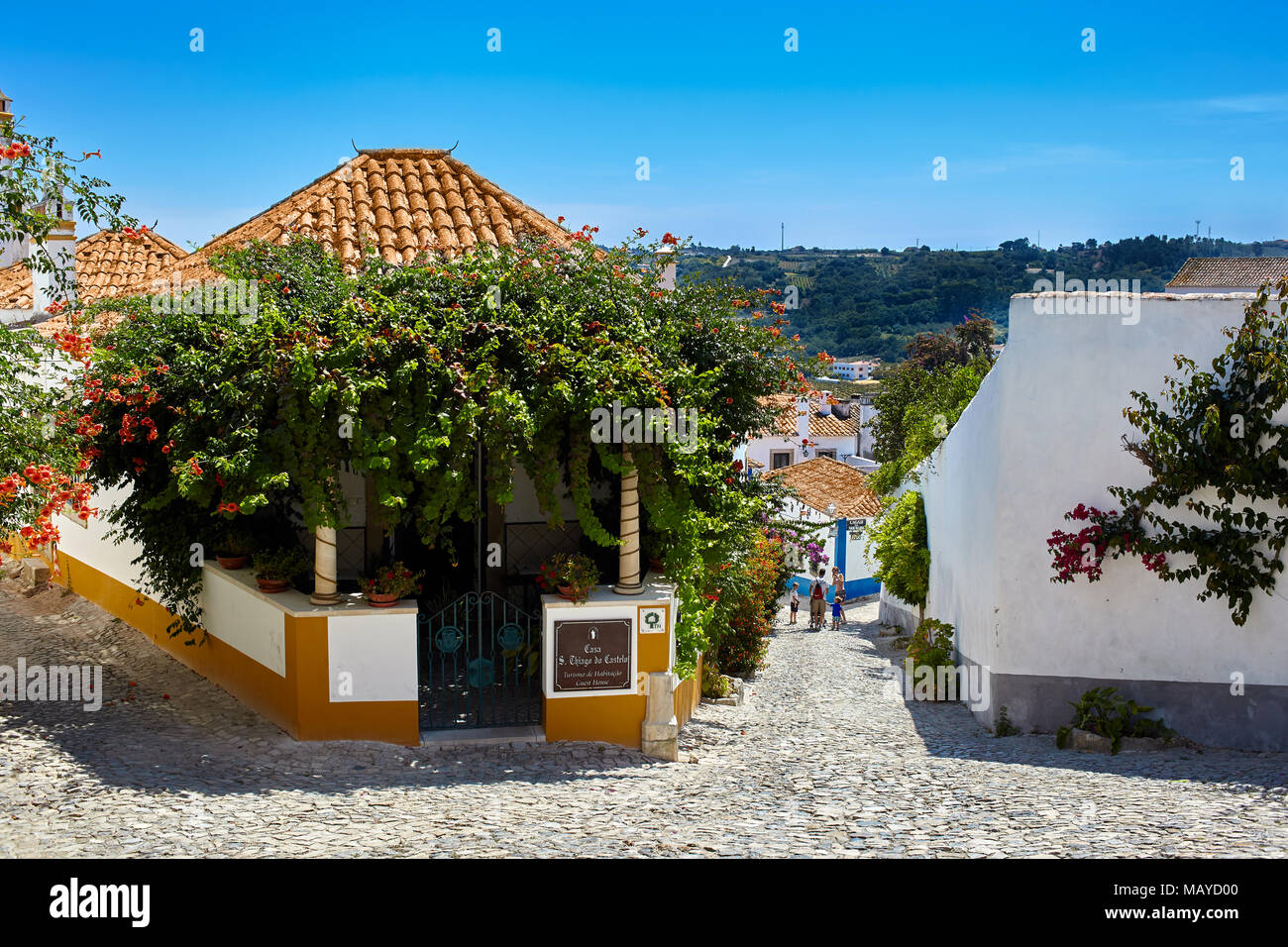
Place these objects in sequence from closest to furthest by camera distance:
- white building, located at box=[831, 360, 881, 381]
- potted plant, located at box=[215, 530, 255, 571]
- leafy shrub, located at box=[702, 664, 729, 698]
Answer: potted plant, located at box=[215, 530, 255, 571], leafy shrub, located at box=[702, 664, 729, 698], white building, located at box=[831, 360, 881, 381]

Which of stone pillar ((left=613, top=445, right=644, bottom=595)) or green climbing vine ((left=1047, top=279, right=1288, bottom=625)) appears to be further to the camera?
green climbing vine ((left=1047, top=279, right=1288, bottom=625))

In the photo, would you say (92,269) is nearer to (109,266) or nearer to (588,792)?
(109,266)

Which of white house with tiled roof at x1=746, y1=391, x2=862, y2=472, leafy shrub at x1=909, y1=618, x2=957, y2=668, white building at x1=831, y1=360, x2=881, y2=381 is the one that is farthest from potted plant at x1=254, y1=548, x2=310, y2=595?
white building at x1=831, y1=360, x2=881, y2=381

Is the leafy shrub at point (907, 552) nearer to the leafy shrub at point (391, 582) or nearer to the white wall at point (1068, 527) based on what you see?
the white wall at point (1068, 527)

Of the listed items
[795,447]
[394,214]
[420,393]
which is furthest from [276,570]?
[795,447]

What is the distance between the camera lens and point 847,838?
21.8 ft

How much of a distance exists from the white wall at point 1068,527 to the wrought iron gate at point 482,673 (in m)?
4.67

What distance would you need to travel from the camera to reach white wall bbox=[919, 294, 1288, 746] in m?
9.98

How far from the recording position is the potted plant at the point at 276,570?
9.06m

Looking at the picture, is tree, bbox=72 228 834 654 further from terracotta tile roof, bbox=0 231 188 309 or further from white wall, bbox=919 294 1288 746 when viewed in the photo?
terracotta tile roof, bbox=0 231 188 309

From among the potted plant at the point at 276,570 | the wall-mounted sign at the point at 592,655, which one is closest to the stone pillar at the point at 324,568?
the potted plant at the point at 276,570

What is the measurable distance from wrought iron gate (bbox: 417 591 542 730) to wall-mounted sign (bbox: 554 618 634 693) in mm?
531

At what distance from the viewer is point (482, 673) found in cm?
926

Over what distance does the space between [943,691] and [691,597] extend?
16.0 ft
